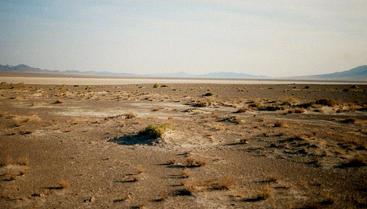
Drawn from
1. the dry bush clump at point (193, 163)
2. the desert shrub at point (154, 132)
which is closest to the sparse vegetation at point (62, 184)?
the dry bush clump at point (193, 163)

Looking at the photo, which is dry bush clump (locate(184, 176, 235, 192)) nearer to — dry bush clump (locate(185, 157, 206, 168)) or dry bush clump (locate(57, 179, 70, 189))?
dry bush clump (locate(185, 157, 206, 168))

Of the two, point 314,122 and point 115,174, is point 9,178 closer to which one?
point 115,174

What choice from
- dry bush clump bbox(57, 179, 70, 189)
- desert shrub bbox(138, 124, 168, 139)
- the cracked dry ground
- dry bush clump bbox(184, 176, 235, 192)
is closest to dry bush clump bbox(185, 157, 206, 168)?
the cracked dry ground

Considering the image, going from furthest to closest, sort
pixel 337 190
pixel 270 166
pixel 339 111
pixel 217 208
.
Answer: pixel 339 111
pixel 270 166
pixel 337 190
pixel 217 208

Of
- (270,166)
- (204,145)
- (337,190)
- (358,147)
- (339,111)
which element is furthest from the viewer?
(339,111)

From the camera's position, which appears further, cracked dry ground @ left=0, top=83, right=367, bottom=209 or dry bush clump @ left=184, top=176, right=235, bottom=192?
dry bush clump @ left=184, top=176, right=235, bottom=192

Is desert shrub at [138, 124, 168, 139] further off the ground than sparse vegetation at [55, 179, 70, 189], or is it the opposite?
desert shrub at [138, 124, 168, 139]

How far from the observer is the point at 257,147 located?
1656cm

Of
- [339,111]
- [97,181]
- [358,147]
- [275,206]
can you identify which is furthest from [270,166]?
[339,111]

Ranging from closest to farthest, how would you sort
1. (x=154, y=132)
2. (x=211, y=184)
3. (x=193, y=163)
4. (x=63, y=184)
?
(x=63, y=184), (x=211, y=184), (x=193, y=163), (x=154, y=132)

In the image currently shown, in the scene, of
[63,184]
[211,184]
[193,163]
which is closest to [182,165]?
[193,163]

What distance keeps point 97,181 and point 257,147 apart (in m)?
8.07

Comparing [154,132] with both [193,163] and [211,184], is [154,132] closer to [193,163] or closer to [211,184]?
[193,163]

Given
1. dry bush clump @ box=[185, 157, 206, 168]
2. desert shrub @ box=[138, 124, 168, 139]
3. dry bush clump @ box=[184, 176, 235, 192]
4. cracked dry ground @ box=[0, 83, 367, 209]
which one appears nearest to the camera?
cracked dry ground @ box=[0, 83, 367, 209]
